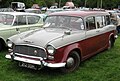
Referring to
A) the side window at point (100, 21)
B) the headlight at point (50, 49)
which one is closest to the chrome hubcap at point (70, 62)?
the headlight at point (50, 49)

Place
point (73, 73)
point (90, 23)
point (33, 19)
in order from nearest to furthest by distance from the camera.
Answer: point (73, 73) < point (90, 23) < point (33, 19)

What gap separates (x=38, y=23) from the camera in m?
10.3

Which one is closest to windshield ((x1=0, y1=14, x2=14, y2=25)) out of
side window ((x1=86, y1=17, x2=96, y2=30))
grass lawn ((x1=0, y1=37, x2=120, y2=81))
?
grass lawn ((x1=0, y1=37, x2=120, y2=81))

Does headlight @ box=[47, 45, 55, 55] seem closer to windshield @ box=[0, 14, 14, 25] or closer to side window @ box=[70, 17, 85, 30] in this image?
side window @ box=[70, 17, 85, 30]

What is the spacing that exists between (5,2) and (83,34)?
41.7m

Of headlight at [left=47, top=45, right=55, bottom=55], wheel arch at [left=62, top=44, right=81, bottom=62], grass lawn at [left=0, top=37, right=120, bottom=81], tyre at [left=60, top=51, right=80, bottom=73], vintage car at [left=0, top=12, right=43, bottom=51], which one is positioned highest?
vintage car at [left=0, top=12, right=43, bottom=51]

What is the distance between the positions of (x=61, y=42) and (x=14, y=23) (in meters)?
3.45

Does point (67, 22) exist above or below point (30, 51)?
above

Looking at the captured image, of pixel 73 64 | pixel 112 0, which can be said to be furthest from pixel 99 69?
pixel 112 0

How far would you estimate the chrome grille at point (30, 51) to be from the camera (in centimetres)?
607

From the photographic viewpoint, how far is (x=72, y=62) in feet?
21.8

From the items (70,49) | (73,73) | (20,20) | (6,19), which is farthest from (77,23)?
(6,19)

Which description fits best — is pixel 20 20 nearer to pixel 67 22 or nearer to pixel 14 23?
pixel 14 23

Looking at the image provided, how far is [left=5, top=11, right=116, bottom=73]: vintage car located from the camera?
6.07 meters
